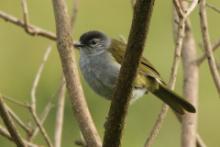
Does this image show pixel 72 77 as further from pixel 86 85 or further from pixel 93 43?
pixel 86 85

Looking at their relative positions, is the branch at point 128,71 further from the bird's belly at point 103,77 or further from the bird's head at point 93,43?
the bird's head at point 93,43

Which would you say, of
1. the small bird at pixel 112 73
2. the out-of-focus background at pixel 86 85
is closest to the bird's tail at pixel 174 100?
the small bird at pixel 112 73

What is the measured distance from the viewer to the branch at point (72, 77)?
3.25 meters

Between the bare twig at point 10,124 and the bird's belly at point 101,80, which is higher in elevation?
the bare twig at point 10,124

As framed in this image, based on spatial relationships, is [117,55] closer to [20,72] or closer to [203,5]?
[203,5]

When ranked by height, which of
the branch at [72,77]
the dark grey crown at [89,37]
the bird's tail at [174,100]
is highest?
the branch at [72,77]

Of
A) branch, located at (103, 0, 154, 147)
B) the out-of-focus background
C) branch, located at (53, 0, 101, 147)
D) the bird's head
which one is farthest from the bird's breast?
the out-of-focus background

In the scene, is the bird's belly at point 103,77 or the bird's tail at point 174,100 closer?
the bird's tail at point 174,100

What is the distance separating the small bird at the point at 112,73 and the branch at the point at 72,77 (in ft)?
2.30

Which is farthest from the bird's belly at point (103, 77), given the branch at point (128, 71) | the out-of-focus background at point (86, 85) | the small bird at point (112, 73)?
the out-of-focus background at point (86, 85)

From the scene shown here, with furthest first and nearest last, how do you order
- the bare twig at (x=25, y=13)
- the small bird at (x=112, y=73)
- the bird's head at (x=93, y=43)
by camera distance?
1. the bird's head at (x=93, y=43)
2. the small bird at (x=112, y=73)
3. the bare twig at (x=25, y=13)

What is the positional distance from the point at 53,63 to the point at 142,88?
154 inches


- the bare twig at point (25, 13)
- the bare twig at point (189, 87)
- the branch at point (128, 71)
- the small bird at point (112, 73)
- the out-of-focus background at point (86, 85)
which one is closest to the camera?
the branch at point (128, 71)

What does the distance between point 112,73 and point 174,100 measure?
1.20 feet
